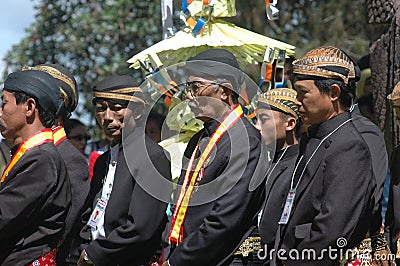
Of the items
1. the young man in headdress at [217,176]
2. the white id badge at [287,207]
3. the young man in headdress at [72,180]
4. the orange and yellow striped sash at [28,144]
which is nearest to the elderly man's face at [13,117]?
the orange and yellow striped sash at [28,144]

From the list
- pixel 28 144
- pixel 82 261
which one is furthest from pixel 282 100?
pixel 28 144

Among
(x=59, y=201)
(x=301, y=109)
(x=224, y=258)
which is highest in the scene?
(x=301, y=109)

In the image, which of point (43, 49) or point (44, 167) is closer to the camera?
point (44, 167)

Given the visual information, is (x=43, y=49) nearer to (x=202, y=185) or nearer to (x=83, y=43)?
(x=83, y=43)

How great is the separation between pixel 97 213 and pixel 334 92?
5.47ft

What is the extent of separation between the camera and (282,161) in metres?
6.11

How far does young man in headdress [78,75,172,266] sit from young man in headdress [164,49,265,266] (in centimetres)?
15

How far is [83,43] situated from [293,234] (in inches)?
257

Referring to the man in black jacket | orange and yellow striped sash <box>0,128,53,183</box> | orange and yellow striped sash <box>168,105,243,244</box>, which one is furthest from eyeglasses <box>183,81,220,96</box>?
the man in black jacket

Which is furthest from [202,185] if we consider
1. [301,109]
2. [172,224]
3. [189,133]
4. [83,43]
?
[83,43]

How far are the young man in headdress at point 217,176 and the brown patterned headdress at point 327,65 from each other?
1.51ft

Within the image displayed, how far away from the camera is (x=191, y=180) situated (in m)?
5.29

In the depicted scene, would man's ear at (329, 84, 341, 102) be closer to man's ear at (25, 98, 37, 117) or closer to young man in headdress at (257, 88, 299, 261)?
young man in headdress at (257, 88, 299, 261)

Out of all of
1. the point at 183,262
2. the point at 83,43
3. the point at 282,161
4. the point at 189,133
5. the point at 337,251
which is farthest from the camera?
the point at 83,43
